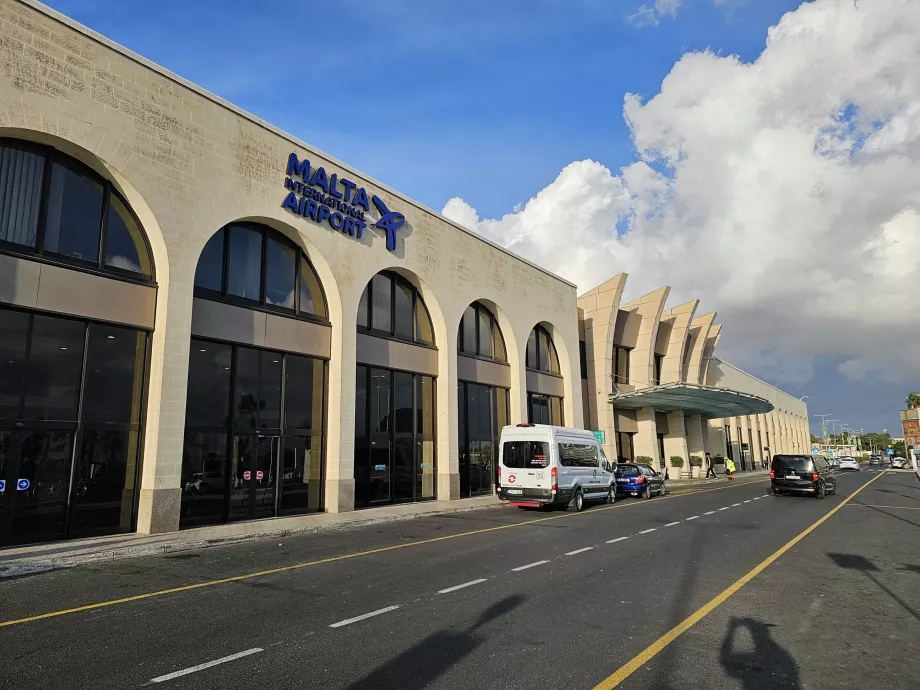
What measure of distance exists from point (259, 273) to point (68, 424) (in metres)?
6.72

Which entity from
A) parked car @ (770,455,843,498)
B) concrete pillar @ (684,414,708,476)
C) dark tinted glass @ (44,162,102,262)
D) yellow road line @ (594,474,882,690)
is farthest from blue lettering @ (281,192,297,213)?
concrete pillar @ (684,414,708,476)

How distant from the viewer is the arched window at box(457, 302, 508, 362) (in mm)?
25984

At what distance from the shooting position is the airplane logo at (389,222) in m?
21.1

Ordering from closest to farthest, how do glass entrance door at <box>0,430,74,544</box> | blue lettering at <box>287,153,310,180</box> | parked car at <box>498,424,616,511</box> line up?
glass entrance door at <box>0,430,74,544</box> → blue lettering at <box>287,153,310,180</box> → parked car at <box>498,424,616,511</box>

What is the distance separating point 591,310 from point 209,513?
2840 centimetres

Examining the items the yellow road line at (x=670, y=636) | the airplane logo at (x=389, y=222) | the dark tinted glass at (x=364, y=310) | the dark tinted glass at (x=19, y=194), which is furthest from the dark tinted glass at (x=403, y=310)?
the yellow road line at (x=670, y=636)

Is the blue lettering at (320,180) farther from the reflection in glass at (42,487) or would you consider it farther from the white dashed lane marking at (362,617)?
the white dashed lane marking at (362,617)

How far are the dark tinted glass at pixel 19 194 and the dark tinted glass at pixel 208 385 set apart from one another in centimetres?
439

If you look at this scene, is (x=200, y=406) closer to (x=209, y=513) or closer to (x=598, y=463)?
(x=209, y=513)

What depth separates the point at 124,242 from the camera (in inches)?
565

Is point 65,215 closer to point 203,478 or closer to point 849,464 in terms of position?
point 203,478

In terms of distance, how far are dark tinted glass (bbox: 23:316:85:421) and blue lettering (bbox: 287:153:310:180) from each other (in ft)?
25.4

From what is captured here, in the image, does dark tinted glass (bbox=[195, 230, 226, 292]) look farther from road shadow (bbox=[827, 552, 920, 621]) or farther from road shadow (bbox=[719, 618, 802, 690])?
road shadow (bbox=[827, 552, 920, 621])

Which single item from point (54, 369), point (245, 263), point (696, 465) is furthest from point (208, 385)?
point (696, 465)
